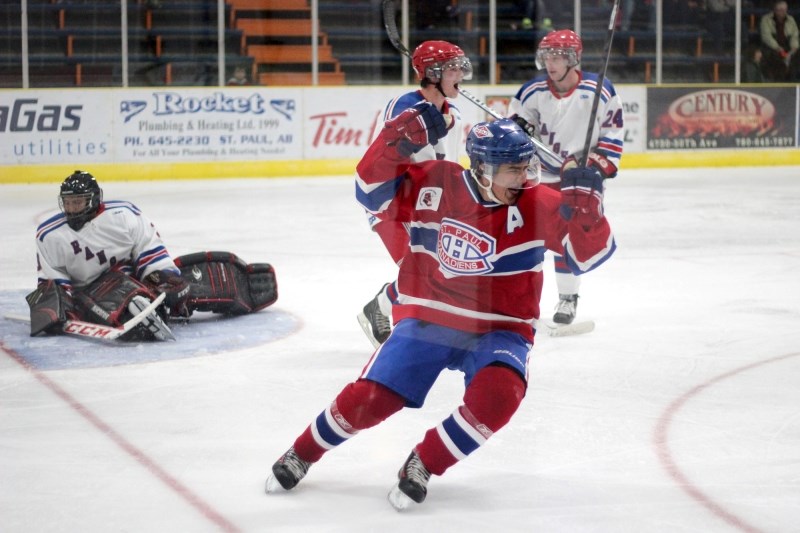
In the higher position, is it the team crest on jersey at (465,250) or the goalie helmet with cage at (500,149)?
the goalie helmet with cage at (500,149)

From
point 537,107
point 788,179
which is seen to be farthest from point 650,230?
point 788,179

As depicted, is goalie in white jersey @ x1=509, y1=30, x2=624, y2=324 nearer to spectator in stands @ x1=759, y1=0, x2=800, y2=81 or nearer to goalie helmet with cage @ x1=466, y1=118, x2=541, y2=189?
goalie helmet with cage @ x1=466, y1=118, x2=541, y2=189

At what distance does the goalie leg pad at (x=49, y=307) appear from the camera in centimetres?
407

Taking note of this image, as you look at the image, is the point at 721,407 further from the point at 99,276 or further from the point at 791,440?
the point at 99,276

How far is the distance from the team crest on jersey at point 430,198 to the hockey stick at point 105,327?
1.66 meters

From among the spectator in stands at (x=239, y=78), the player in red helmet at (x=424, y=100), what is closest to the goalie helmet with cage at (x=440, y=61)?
the player in red helmet at (x=424, y=100)

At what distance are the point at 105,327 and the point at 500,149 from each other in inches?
79.1

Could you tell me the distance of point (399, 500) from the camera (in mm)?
2430

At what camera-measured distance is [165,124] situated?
9.90 meters

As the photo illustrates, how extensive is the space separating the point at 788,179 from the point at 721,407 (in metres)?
7.19

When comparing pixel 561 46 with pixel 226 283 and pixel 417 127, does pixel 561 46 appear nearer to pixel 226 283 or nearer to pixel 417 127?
pixel 226 283

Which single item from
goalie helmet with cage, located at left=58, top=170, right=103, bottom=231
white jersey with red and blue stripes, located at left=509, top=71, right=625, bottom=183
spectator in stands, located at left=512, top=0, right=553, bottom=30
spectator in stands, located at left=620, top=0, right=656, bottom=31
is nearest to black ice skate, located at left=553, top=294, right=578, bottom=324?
white jersey with red and blue stripes, located at left=509, top=71, right=625, bottom=183

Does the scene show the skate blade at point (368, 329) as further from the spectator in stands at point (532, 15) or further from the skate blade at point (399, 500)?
the spectator in stands at point (532, 15)

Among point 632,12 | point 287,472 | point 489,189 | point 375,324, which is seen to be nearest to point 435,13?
point 632,12
